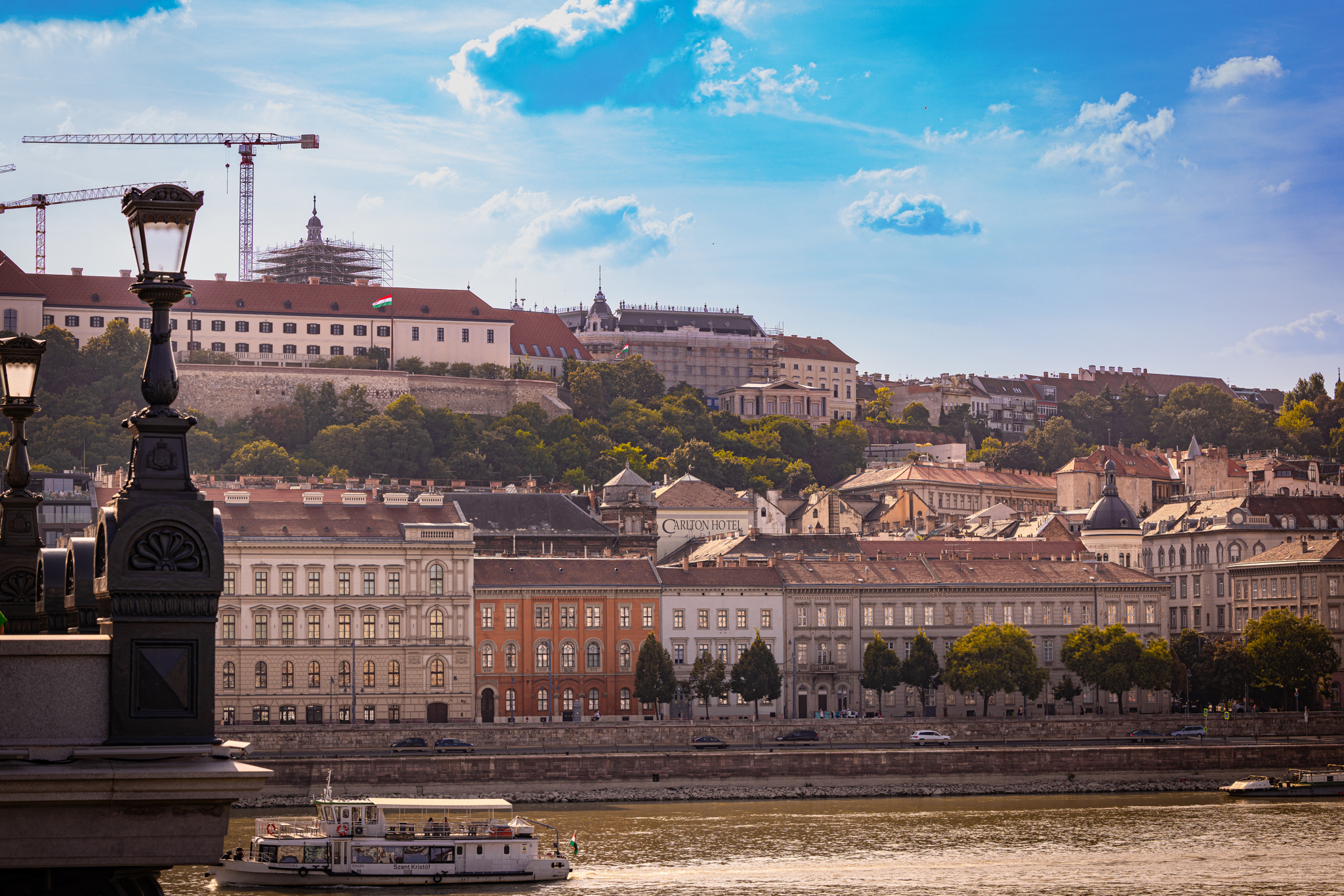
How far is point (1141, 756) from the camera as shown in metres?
54.0

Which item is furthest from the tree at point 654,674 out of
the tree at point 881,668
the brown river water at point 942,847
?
the brown river water at point 942,847

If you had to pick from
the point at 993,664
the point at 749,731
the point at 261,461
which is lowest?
the point at 749,731

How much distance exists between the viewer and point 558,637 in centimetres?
6425

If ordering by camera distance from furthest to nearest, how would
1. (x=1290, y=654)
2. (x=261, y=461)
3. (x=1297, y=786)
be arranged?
(x=261, y=461)
(x=1290, y=654)
(x=1297, y=786)

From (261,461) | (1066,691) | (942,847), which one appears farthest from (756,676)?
(261,461)

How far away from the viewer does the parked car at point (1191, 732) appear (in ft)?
197

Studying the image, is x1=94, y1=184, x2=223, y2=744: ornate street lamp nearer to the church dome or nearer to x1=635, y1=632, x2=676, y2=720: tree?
x1=635, y1=632, x2=676, y2=720: tree

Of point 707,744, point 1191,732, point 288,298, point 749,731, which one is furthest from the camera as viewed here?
point 288,298

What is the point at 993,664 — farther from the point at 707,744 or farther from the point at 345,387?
the point at 345,387

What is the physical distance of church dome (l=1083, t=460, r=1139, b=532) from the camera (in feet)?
287

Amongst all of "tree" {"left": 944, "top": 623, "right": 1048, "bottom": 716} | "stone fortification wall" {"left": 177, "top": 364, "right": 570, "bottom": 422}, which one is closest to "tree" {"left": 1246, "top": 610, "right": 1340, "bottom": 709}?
"tree" {"left": 944, "top": 623, "right": 1048, "bottom": 716}

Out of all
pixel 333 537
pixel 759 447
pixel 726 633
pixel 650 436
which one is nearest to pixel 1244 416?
pixel 759 447

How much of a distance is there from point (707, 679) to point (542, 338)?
7235cm

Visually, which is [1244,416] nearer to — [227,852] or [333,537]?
[333,537]
